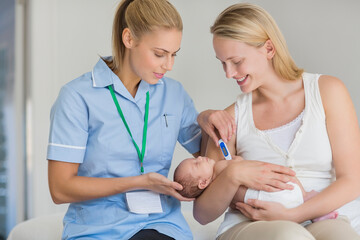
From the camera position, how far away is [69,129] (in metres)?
1.83

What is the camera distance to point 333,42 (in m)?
2.75

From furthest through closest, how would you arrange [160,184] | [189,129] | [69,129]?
[189,129] < [69,129] < [160,184]

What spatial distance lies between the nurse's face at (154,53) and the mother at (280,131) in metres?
0.18

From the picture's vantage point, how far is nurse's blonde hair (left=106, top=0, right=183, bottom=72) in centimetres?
183

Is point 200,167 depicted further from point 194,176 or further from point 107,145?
point 107,145

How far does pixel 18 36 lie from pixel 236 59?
2.48m

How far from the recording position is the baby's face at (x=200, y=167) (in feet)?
6.17

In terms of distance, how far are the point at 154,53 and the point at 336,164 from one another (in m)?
0.74

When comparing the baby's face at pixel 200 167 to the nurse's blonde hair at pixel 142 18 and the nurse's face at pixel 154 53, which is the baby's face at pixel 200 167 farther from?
the nurse's blonde hair at pixel 142 18

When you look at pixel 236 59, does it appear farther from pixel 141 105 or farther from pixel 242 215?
pixel 242 215

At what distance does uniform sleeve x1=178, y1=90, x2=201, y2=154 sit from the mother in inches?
5.6

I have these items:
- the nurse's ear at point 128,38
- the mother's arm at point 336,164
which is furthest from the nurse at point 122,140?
the mother's arm at point 336,164

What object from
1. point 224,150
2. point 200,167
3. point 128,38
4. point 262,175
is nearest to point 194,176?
point 200,167

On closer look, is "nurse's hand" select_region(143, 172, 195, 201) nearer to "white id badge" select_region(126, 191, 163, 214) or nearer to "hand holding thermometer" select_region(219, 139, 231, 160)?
"white id badge" select_region(126, 191, 163, 214)
